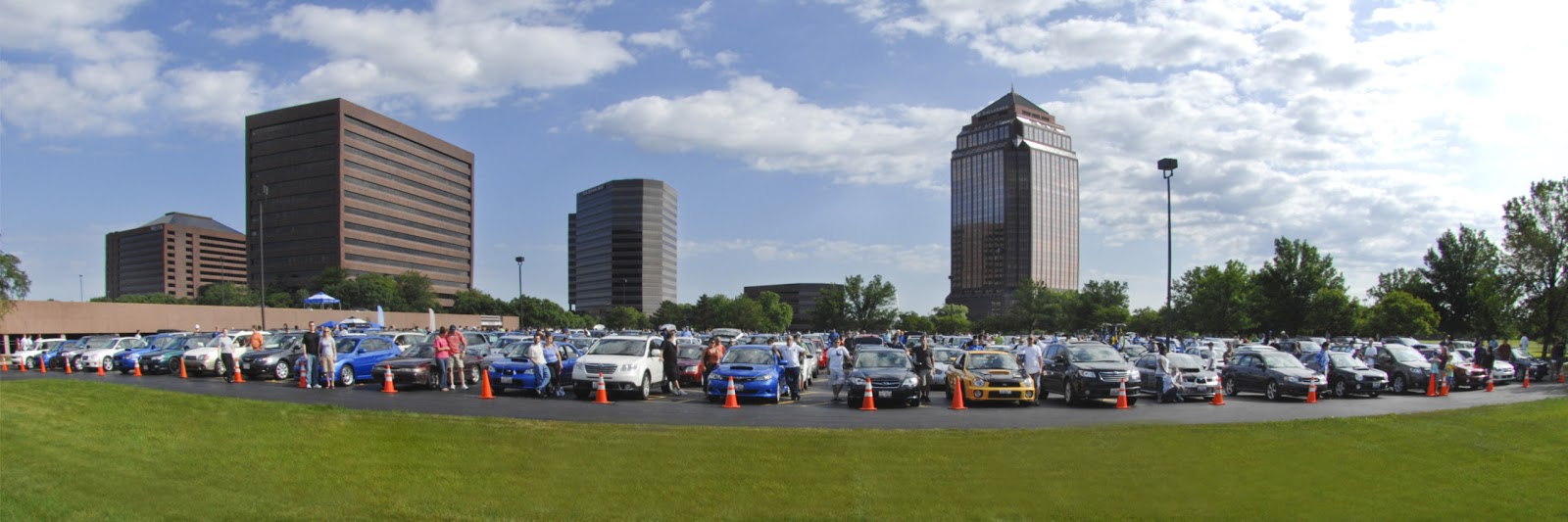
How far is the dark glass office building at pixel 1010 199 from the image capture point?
189 m

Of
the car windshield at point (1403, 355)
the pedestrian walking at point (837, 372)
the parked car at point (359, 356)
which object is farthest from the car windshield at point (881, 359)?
the car windshield at point (1403, 355)

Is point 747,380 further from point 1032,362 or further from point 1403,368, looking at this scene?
point 1403,368

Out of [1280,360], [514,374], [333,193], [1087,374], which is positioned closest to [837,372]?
[1087,374]

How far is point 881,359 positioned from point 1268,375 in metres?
10.6

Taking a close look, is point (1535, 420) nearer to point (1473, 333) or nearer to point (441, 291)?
point (1473, 333)

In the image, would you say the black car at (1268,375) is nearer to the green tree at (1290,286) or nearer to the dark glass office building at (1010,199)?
the green tree at (1290,286)

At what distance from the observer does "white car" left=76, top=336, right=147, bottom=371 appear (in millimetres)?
33406

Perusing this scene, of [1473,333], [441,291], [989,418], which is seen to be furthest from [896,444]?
[441,291]

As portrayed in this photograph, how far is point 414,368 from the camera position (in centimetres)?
2364

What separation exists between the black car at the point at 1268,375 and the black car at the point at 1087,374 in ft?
13.0

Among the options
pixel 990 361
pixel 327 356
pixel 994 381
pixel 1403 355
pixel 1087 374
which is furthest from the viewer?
pixel 1403 355

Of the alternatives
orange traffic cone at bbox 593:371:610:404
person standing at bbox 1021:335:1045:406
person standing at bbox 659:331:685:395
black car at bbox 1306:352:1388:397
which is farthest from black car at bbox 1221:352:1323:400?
orange traffic cone at bbox 593:371:610:404

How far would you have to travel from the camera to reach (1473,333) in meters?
82.1

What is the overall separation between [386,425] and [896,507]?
734 centimetres
